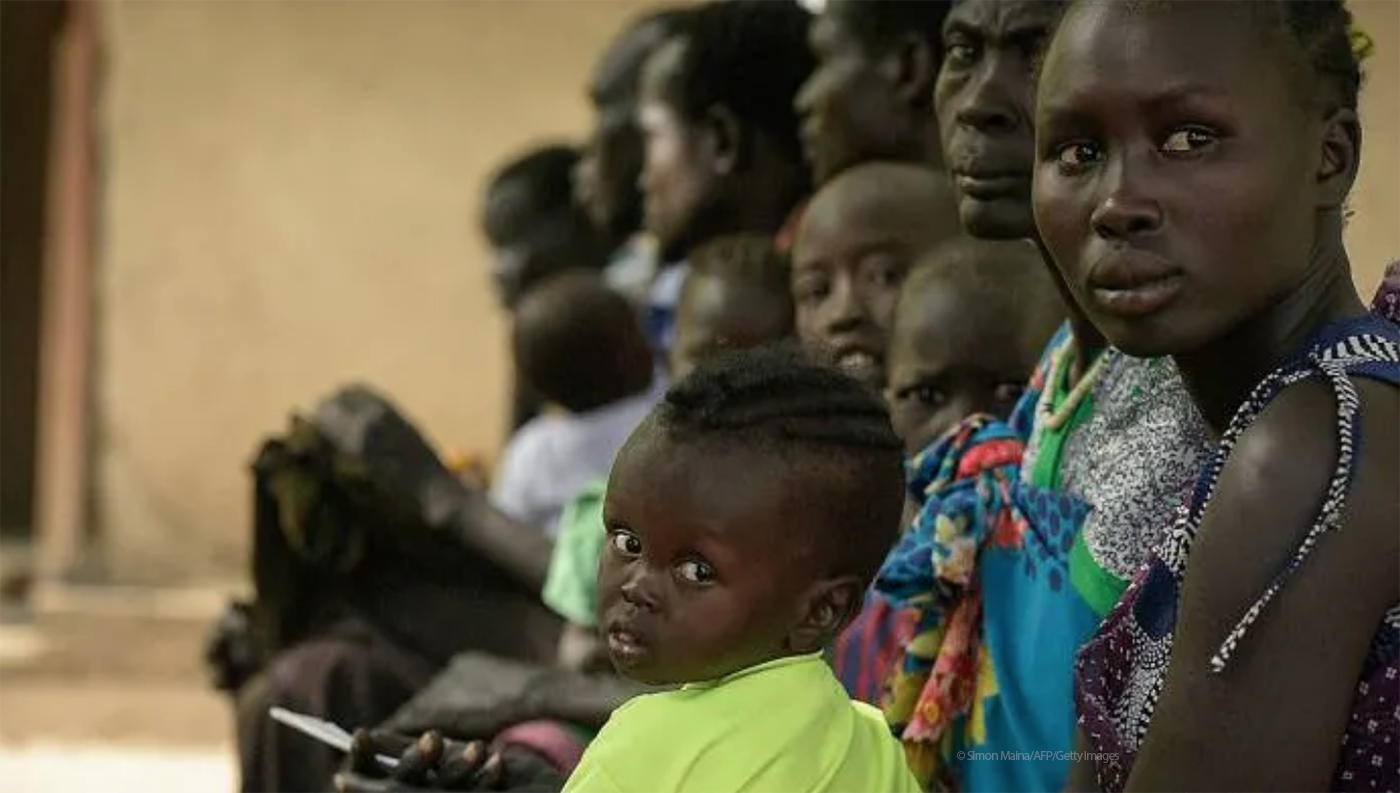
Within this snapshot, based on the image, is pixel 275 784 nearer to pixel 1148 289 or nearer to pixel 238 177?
pixel 1148 289

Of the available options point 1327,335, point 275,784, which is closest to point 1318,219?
point 1327,335

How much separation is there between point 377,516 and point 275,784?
47cm

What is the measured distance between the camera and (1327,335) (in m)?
2.17

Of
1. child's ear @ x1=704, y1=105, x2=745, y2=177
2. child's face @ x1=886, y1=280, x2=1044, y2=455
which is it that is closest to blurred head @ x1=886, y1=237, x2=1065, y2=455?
child's face @ x1=886, y1=280, x2=1044, y2=455

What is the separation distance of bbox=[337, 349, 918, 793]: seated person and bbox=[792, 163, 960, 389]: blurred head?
126 cm

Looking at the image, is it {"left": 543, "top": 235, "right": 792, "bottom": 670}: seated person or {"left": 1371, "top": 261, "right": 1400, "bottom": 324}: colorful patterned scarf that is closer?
{"left": 1371, "top": 261, "right": 1400, "bottom": 324}: colorful patterned scarf

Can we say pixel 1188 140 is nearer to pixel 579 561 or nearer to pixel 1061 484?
pixel 1061 484

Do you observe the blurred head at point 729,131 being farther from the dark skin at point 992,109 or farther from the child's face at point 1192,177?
the child's face at point 1192,177

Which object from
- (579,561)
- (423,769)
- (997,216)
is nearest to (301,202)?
(579,561)

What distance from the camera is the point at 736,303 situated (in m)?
4.09

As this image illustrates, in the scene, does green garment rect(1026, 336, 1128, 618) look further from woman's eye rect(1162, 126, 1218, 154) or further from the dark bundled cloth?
the dark bundled cloth

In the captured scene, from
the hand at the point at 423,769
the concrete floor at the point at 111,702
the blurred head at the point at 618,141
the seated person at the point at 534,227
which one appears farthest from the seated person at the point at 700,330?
the concrete floor at the point at 111,702

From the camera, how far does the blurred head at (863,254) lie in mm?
3750

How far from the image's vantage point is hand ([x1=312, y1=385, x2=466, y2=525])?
14.1ft
